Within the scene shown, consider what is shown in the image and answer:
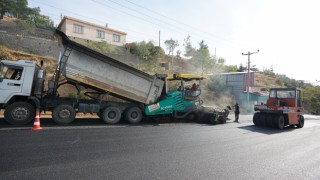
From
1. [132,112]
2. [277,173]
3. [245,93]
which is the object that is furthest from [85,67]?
[245,93]

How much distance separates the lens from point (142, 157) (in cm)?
579

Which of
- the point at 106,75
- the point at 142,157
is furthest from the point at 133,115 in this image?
the point at 142,157

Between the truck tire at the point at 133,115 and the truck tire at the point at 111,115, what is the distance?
494 millimetres

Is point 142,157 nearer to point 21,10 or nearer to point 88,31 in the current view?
point 88,31

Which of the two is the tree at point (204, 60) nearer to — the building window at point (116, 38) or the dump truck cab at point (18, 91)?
the building window at point (116, 38)

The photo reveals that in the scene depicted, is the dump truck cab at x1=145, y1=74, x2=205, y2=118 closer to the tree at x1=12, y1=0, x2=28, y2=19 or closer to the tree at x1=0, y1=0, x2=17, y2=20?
the tree at x1=0, y1=0, x2=17, y2=20

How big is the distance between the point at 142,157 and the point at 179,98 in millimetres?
7464

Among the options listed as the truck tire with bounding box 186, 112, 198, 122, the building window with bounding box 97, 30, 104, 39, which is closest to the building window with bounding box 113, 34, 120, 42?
the building window with bounding box 97, 30, 104, 39

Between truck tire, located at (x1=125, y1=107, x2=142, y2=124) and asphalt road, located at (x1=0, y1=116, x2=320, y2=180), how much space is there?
317 cm

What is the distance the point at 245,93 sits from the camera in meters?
33.7

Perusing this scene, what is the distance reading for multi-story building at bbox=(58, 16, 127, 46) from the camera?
125 ft

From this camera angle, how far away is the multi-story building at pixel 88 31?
38062 mm

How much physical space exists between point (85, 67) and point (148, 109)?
3.60 m

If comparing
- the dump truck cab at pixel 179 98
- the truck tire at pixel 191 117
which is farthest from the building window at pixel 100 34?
the truck tire at pixel 191 117
